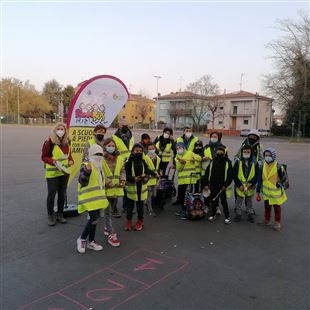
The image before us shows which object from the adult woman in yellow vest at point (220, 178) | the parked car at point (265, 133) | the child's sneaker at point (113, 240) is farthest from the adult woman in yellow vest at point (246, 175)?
the parked car at point (265, 133)

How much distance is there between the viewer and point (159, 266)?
4328mm

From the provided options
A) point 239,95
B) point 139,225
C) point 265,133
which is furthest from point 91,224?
point 239,95

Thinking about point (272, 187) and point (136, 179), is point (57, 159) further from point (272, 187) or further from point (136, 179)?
point (272, 187)

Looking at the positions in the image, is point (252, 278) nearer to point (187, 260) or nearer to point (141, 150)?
point (187, 260)

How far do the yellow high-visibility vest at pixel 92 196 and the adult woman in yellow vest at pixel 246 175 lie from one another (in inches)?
116

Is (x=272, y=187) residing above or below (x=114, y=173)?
below

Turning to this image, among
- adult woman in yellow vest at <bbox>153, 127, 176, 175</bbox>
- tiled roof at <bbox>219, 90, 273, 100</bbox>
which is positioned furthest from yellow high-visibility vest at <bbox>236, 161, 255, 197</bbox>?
tiled roof at <bbox>219, 90, 273, 100</bbox>

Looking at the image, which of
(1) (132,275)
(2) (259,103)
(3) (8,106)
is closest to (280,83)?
(2) (259,103)

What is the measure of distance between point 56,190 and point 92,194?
158 centimetres

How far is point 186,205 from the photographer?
6.46 meters

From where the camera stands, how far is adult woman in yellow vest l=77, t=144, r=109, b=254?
4688 mm

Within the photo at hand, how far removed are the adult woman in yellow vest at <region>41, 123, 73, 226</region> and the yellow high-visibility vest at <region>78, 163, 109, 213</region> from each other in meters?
1.22

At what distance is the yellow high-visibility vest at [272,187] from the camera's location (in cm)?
596

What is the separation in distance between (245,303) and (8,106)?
84143 mm
